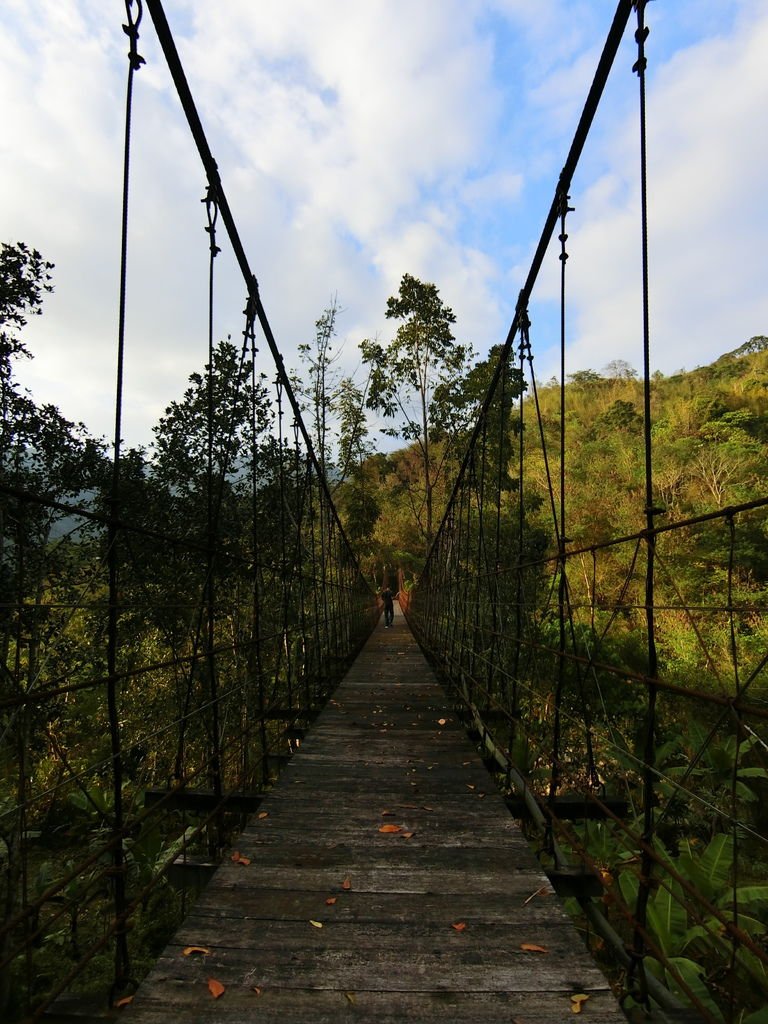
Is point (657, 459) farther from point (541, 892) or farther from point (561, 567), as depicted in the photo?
point (541, 892)

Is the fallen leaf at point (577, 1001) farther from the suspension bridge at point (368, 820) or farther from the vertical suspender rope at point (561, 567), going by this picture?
the vertical suspender rope at point (561, 567)

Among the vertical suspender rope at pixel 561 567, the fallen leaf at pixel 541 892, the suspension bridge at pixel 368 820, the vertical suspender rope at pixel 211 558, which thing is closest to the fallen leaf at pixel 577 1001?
the suspension bridge at pixel 368 820

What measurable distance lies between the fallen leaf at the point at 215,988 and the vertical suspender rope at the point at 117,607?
0.17 m

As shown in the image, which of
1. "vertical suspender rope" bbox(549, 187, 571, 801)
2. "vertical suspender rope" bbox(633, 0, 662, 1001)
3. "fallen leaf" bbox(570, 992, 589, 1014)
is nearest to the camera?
"fallen leaf" bbox(570, 992, 589, 1014)

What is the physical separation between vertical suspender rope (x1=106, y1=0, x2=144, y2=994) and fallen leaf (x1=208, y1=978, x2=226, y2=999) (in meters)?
0.17

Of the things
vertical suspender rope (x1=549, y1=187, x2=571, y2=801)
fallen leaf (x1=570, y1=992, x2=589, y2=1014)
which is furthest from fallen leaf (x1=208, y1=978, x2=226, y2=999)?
vertical suspender rope (x1=549, y1=187, x2=571, y2=801)

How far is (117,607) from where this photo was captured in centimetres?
109

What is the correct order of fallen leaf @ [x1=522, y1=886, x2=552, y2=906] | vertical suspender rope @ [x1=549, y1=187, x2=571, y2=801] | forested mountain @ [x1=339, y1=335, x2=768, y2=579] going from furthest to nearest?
forested mountain @ [x1=339, y1=335, x2=768, y2=579], vertical suspender rope @ [x1=549, y1=187, x2=571, y2=801], fallen leaf @ [x1=522, y1=886, x2=552, y2=906]

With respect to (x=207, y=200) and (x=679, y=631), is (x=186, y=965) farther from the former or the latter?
(x=679, y=631)

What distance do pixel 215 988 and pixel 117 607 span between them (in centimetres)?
75

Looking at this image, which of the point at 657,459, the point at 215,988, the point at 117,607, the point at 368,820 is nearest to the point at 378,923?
the point at 215,988

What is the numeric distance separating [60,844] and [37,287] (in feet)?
18.1

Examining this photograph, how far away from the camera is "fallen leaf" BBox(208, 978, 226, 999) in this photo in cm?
101

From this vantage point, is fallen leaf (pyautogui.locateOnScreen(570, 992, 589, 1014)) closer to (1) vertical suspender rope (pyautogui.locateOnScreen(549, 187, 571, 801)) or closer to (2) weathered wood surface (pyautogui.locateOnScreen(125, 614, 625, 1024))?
(2) weathered wood surface (pyautogui.locateOnScreen(125, 614, 625, 1024))
